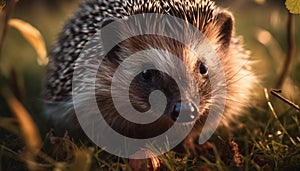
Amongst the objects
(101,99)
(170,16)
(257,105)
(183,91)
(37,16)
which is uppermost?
(170,16)

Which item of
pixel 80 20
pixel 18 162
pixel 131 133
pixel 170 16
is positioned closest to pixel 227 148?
pixel 131 133

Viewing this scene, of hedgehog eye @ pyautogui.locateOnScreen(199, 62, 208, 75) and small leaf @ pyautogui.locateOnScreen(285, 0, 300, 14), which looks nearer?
small leaf @ pyautogui.locateOnScreen(285, 0, 300, 14)

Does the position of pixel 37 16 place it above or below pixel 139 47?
below

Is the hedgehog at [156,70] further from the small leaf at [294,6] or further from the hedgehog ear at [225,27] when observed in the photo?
the small leaf at [294,6]

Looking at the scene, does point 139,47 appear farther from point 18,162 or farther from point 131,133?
point 18,162

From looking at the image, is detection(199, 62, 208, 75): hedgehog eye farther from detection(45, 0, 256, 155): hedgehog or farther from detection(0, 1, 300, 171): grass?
detection(0, 1, 300, 171): grass

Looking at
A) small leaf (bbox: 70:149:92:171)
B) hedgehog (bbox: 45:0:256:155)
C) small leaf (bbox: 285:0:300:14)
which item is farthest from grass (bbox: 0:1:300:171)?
small leaf (bbox: 285:0:300:14)

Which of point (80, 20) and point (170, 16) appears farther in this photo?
point (80, 20)
